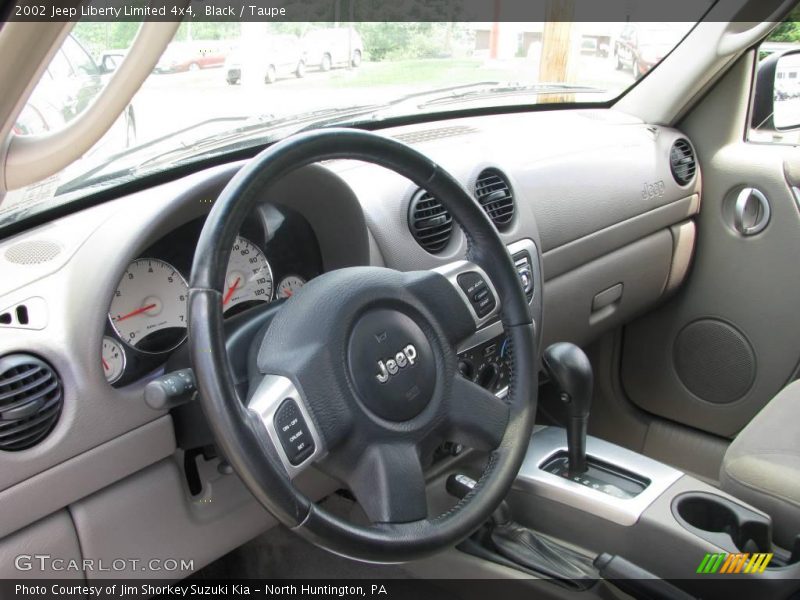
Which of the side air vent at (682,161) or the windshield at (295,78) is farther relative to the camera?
the side air vent at (682,161)

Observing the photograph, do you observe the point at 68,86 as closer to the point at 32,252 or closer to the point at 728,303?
the point at 32,252

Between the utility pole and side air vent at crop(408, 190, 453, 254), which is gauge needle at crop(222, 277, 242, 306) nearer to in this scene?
side air vent at crop(408, 190, 453, 254)

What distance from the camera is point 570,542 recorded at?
168 cm

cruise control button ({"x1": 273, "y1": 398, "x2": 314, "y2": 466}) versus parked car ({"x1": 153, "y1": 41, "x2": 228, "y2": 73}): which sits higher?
parked car ({"x1": 153, "y1": 41, "x2": 228, "y2": 73})

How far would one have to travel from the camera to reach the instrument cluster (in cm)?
129

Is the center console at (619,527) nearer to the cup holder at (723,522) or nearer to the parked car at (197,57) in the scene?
the cup holder at (723,522)

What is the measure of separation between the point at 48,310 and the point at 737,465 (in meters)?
1.41

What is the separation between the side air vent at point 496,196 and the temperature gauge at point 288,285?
1.93ft

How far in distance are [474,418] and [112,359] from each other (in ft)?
1.96

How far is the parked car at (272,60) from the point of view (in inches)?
64.5

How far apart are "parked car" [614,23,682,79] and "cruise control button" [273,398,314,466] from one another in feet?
6.90

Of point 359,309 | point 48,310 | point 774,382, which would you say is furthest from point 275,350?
point 774,382

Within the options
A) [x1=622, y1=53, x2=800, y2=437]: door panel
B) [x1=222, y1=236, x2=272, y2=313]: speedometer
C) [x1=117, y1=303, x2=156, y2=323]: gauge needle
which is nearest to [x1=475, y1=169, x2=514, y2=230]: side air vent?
[x1=222, y1=236, x2=272, y2=313]: speedometer

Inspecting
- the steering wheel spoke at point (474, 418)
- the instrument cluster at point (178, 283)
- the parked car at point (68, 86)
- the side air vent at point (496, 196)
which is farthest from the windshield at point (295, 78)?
the steering wheel spoke at point (474, 418)
